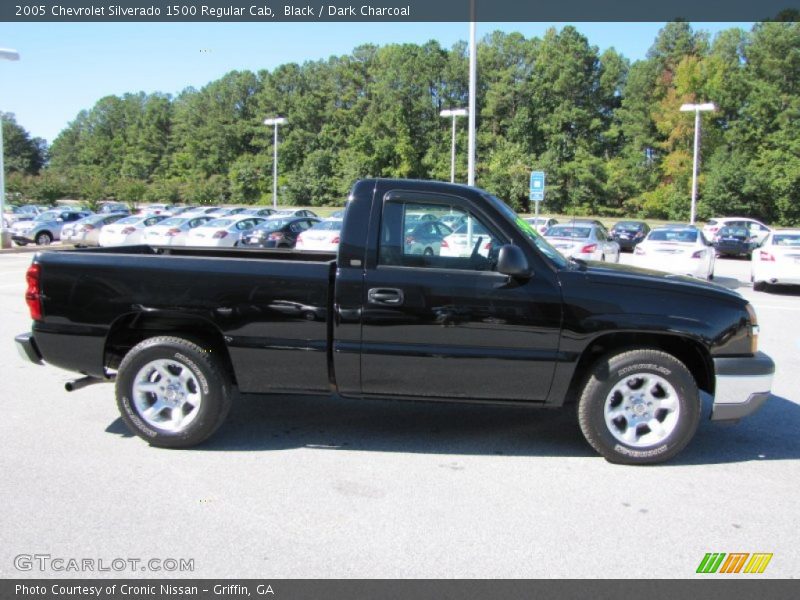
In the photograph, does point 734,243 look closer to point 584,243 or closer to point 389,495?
point 584,243

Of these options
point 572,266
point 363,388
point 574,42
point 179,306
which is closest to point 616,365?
point 572,266

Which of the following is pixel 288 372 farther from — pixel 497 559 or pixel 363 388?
pixel 497 559

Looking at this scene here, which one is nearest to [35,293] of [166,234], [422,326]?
[422,326]

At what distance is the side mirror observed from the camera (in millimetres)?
4496

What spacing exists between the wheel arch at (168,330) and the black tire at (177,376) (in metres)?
0.10

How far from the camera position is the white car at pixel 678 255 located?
15859 millimetres

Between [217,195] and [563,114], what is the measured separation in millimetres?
45269

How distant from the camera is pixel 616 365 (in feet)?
15.6

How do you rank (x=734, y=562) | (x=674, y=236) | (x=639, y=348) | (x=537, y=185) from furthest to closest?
(x=537, y=185) → (x=674, y=236) → (x=639, y=348) → (x=734, y=562)

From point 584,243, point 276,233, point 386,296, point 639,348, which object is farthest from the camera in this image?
point 276,233

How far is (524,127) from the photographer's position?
75.1 m

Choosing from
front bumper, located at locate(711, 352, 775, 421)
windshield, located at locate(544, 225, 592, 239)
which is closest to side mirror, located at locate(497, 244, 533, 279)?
front bumper, located at locate(711, 352, 775, 421)

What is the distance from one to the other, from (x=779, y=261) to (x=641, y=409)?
13.0m

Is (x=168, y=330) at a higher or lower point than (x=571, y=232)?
lower
